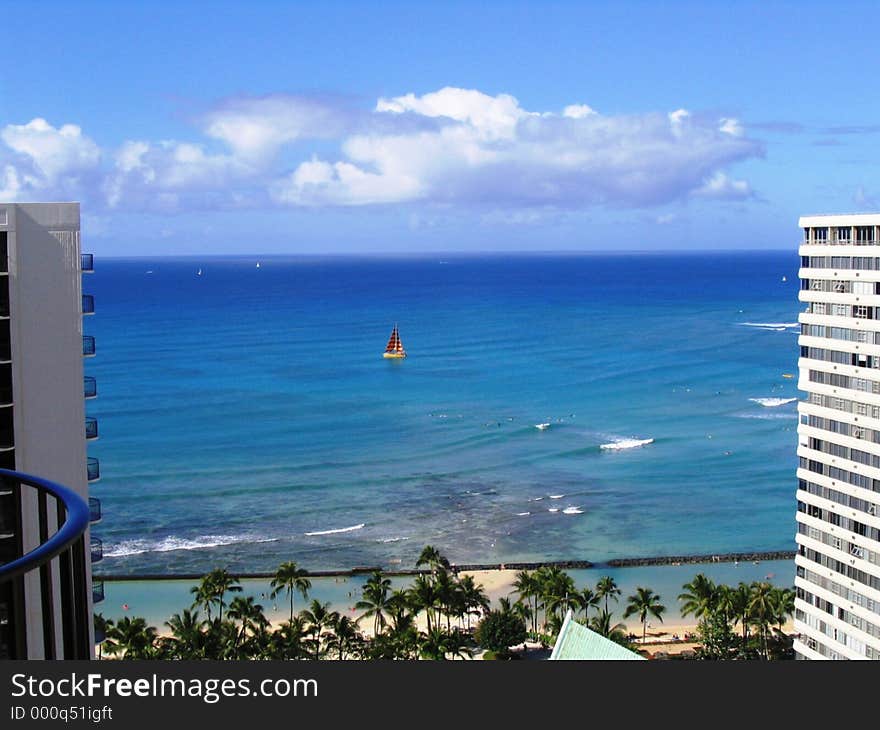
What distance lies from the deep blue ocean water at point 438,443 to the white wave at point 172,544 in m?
0.13

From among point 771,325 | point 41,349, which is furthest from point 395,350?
point 41,349

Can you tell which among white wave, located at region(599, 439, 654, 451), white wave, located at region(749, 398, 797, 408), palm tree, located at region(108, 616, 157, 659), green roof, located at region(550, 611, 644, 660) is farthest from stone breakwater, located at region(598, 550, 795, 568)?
white wave, located at region(749, 398, 797, 408)

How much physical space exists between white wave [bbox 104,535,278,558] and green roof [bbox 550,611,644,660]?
32288 millimetres

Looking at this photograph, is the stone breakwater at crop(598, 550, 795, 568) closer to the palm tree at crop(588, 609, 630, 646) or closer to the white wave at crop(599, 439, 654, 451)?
the palm tree at crop(588, 609, 630, 646)

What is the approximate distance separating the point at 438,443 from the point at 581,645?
160 ft

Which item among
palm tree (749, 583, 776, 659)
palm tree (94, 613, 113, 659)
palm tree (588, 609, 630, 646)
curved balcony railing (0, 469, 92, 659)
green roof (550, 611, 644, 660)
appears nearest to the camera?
curved balcony railing (0, 469, 92, 659)

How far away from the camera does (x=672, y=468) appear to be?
62.4 m

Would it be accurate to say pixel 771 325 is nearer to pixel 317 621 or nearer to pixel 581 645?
pixel 317 621

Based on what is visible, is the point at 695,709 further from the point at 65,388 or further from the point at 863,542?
the point at 863,542

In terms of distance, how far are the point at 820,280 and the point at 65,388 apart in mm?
20470

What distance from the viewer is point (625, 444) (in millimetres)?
67438

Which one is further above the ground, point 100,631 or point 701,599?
point 100,631

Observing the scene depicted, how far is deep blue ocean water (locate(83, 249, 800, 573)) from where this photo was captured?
4991 centimetres

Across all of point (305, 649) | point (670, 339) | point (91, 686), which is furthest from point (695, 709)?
point (670, 339)
